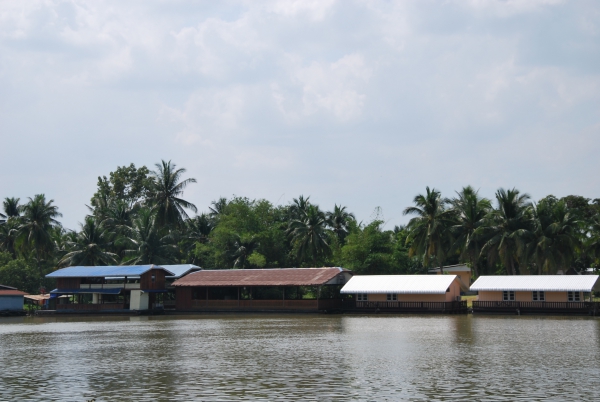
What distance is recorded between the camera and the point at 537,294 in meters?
53.9

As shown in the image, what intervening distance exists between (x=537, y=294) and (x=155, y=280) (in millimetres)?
34182

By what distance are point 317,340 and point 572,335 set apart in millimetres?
12403

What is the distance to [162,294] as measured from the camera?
71.1 m

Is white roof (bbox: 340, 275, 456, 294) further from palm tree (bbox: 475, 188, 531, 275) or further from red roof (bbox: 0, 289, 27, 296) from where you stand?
red roof (bbox: 0, 289, 27, 296)

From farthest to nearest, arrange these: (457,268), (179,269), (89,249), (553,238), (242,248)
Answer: (457,268) → (89,249) → (242,248) → (179,269) → (553,238)

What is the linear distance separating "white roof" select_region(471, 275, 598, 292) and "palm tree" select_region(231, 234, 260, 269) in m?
26.2

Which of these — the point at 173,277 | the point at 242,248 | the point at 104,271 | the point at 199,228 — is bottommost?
the point at 173,277

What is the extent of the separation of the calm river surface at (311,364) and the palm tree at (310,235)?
32.4 meters

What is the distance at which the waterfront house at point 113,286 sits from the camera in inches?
2512

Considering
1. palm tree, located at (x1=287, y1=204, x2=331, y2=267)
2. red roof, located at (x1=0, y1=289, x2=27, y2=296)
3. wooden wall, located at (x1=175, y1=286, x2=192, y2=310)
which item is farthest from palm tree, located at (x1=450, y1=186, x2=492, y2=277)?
red roof, located at (x1=0, y1=289, x2=27, y2=296)

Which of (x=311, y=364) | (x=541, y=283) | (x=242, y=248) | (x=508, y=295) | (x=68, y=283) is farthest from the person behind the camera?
(x=242, y=248)

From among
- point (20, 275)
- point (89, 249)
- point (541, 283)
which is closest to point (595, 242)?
point (541, 283)

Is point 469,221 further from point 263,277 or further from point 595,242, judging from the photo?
point 263,277

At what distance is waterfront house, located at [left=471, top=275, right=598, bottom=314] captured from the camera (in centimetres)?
5162
